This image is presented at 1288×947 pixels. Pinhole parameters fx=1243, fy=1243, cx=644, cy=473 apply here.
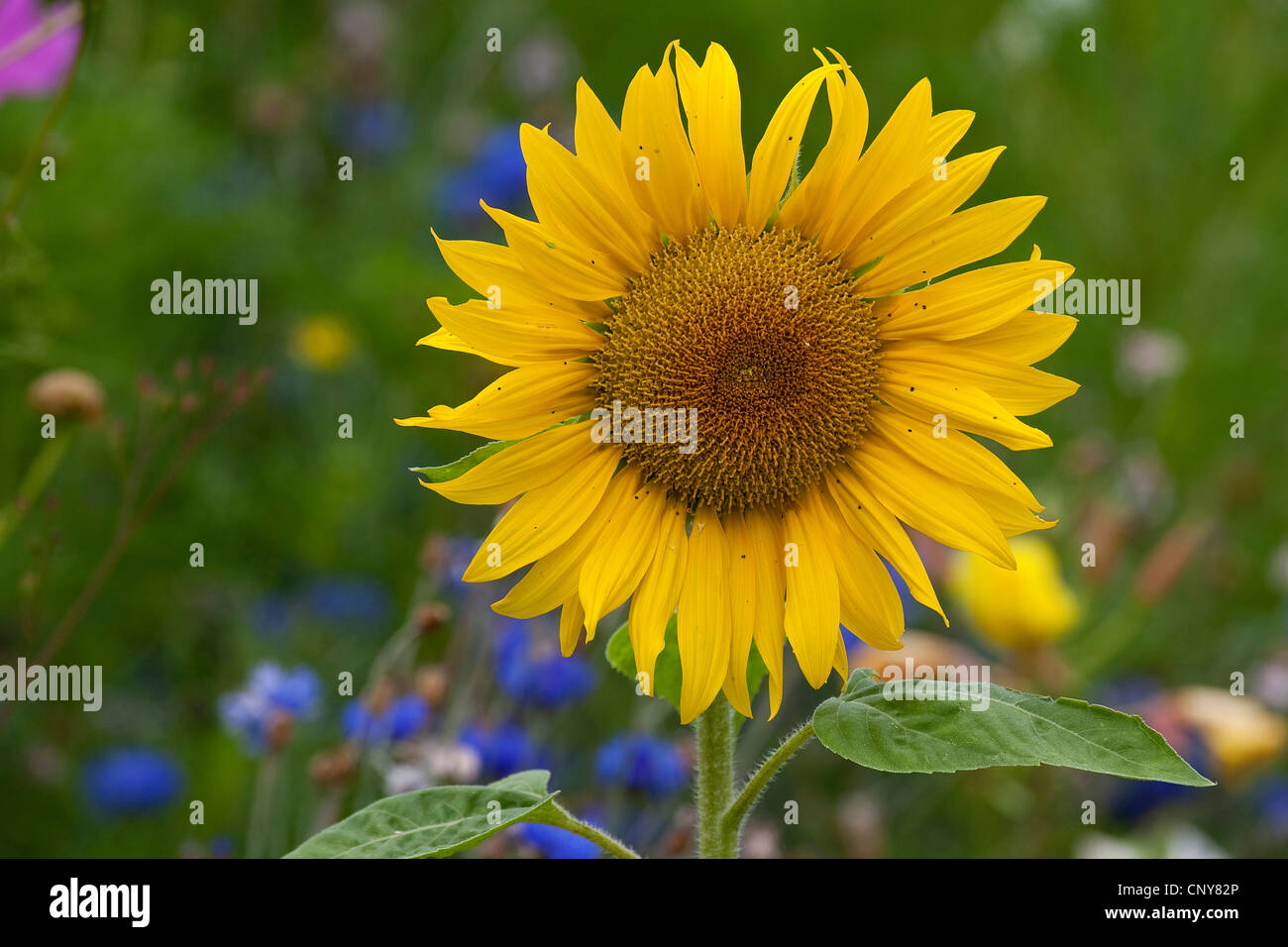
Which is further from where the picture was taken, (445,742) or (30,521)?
(30,521)

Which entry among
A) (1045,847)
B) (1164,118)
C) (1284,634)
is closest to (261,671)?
(1045,847)

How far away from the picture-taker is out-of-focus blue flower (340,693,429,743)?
168 cm

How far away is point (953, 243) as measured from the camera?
111 cm

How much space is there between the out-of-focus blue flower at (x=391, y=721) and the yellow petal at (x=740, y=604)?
0.66 m

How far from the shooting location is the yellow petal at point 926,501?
1.10 metres

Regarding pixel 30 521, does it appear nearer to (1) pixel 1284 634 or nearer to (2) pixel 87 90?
(2) pixel 87 90

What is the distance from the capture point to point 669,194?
3.67 ft

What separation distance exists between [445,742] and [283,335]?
5.69 feet

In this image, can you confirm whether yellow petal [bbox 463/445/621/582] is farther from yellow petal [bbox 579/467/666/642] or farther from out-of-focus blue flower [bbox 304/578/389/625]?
out-of-focus blue flower [bbox 304/578/389/625]

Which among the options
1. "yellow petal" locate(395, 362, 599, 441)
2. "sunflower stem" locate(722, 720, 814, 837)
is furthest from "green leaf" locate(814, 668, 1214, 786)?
"yellow petal" locate(395, 362, 599, 441)

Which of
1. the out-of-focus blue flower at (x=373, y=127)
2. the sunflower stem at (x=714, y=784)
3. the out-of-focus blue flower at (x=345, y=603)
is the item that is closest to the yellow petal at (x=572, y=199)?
the sunflower stem at (x=714, y=784)

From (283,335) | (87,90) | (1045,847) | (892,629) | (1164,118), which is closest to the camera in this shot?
(892,629)

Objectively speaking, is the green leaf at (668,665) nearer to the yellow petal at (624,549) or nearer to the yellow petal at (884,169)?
the yellow petal at (624,549)

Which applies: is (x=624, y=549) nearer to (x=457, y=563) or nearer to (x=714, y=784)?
(x=714, y=784)
